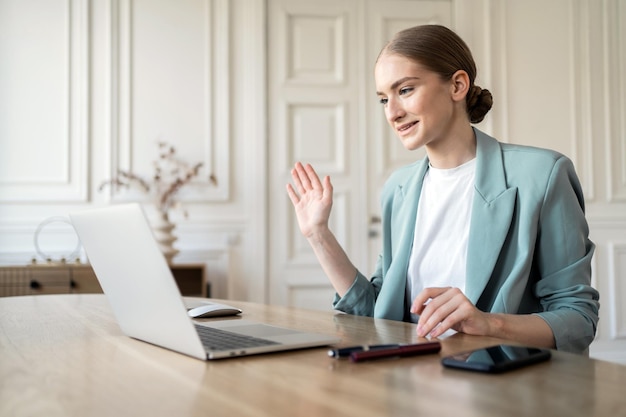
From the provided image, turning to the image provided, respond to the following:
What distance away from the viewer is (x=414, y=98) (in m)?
1.63

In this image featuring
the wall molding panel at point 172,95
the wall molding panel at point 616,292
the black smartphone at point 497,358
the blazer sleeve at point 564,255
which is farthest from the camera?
the wall molding panel at point 616,292

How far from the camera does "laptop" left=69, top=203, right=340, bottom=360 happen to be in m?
0.91

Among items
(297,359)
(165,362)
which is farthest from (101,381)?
(297,359)

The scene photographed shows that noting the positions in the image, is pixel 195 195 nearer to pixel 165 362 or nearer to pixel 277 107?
pixel 277 107

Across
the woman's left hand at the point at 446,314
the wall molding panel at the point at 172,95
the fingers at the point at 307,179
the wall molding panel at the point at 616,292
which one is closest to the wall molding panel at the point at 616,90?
the wall molding panel at the point at 616,292

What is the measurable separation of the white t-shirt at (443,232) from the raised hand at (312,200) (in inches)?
10.4

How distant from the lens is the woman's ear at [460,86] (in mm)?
1679

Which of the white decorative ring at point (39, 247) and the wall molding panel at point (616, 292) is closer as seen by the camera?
the white decorative ring at point (39, 247)

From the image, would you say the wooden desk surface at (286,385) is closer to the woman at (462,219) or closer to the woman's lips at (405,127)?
the woman at (462,219)

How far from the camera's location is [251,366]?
2.84 ft

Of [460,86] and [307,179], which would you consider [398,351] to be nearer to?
[307,179]

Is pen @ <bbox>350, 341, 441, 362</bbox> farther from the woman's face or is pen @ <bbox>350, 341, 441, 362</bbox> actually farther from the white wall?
the white wall

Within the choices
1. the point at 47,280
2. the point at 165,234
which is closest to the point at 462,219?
the point at 165,234

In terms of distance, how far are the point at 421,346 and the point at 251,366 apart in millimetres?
227
